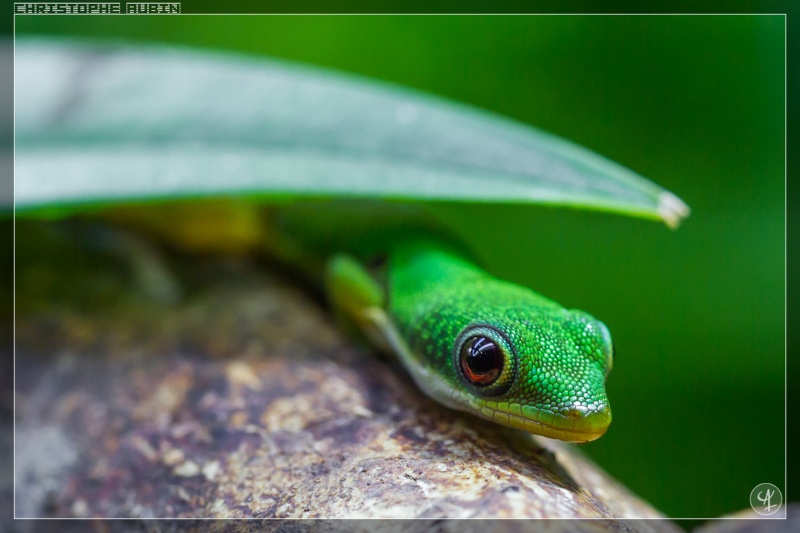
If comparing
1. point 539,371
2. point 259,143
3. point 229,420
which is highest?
point 259,143

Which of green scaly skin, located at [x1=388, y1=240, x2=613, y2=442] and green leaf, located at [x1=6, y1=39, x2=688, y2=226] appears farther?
green leaf, located at [x1=6, y1=39, x2=688, y2=226]

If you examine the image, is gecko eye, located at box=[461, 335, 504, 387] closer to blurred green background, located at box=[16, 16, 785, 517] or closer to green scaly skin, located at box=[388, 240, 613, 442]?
green scaly skin, located at box=[388, 240, 613, 442]

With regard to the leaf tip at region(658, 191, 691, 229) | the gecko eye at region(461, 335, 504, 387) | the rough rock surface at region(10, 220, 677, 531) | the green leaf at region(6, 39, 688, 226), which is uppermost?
the green leaf at region(6, 39, 688, 226)

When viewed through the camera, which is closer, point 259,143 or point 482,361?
point 482,361

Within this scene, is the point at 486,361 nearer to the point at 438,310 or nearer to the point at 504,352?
the point at 504,352

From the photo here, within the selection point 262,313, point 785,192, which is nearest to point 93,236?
point 262,313
